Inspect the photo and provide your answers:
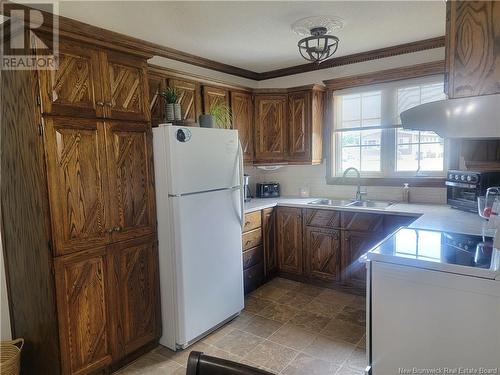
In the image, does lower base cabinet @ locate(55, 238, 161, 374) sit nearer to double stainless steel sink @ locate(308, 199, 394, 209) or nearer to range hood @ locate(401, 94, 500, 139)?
double stainless steel sink @ locate(308, 199, 394, 209)

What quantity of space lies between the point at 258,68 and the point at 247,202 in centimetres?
161

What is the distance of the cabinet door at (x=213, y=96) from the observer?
3268mm

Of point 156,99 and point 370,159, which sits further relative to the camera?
point 370,159

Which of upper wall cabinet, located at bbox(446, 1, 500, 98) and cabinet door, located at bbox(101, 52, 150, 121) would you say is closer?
upper wall cabinet, located at bbox(446, 1, 500, 98)

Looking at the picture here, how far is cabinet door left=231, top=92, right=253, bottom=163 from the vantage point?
11.9 ft

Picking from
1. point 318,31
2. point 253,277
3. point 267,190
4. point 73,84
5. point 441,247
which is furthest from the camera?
point 267,190

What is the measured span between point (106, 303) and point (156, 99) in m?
1.68

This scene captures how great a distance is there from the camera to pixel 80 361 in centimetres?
209

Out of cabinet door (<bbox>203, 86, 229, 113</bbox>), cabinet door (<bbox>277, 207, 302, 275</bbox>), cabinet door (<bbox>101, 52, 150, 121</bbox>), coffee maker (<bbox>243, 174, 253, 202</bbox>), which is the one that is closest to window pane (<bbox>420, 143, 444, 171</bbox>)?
cabinet door (<bbox>277, 207, 302, 275</bbox>)

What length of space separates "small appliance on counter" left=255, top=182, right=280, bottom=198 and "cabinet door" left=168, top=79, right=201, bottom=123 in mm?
1342

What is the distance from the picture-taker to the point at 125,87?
91.0 inches

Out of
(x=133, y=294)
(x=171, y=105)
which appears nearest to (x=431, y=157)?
(x=171, y=105)

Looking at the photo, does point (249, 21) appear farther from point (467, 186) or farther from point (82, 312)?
point (82, 312)

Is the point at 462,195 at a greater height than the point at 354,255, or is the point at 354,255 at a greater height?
the point at 462,195
